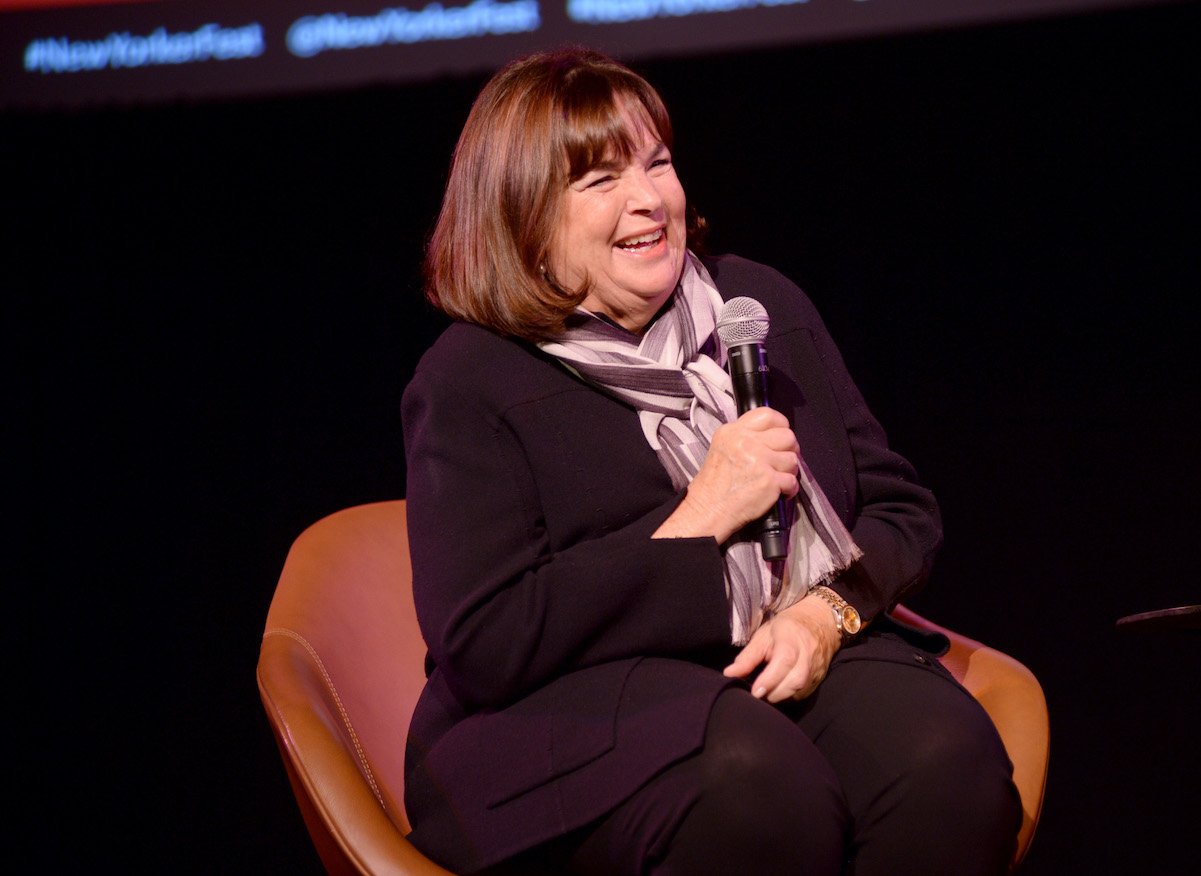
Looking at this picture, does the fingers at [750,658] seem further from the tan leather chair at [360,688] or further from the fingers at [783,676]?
the tan leather chair at [360,688]

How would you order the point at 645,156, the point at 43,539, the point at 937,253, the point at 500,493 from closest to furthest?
the point at 500,493
the point at 645,156
the point at 937,253
the point at 43,539

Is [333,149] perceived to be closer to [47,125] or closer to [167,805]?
[47,125]

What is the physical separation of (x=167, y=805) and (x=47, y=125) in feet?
5.27

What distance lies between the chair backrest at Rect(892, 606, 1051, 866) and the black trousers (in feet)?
0.53

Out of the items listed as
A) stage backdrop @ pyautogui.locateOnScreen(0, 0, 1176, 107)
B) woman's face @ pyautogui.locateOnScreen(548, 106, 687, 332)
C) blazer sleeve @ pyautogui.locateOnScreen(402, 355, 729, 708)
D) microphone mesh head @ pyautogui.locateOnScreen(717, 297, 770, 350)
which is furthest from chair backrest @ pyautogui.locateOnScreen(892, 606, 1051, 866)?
stage backdrop @ pyautogui.locateOnScreen(0, 0, 1176, 107)

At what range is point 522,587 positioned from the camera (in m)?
1.41

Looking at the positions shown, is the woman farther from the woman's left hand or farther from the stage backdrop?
the stage backdrop

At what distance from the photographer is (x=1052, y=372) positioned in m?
2.59

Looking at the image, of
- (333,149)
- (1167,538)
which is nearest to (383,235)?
(333,149)

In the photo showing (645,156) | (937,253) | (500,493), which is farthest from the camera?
(937,253)

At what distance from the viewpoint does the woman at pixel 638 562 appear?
129 centimetres

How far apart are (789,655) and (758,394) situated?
0.33 m

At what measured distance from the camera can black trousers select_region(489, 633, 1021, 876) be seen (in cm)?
123

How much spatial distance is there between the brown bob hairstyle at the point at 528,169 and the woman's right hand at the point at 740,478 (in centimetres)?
31
